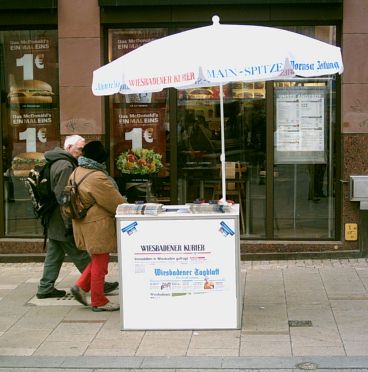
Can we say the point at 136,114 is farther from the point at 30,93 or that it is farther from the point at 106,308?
the point at 106,308

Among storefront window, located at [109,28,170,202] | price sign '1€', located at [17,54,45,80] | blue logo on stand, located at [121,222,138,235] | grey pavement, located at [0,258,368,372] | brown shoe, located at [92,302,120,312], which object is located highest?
price sign '1€', located at [17,54,45,80]

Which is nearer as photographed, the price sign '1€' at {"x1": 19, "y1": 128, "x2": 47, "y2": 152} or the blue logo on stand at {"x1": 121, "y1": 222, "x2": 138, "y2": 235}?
the blue logo on stand at {"x1": 121, "y1": 222, "x2": 138, "y2": 235}

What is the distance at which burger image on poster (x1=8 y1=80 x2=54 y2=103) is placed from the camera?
9922 mm

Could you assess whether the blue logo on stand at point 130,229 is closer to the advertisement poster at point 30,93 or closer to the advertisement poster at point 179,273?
the advertisement poster at point 179,273

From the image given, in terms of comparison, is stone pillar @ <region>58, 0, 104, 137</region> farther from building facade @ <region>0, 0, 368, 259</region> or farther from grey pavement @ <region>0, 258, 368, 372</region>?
grey pavement @ <region>0, 258, 368, 372</region>

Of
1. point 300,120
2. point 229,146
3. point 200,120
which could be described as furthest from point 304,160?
point 200,120

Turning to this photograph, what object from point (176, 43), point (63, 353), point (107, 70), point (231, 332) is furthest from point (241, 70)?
point (63, 353)

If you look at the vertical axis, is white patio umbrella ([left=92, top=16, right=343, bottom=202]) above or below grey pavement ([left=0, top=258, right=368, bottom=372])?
above

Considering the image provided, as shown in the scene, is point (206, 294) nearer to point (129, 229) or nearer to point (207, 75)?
point (129, 229)

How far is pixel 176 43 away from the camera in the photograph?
6.39m

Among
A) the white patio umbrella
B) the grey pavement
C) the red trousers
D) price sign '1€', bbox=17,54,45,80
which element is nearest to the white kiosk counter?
the grey pavement

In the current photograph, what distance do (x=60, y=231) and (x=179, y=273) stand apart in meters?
1.78

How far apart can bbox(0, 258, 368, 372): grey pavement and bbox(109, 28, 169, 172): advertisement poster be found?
2.40 meters

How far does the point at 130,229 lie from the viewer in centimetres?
643
